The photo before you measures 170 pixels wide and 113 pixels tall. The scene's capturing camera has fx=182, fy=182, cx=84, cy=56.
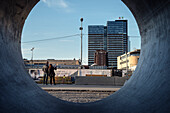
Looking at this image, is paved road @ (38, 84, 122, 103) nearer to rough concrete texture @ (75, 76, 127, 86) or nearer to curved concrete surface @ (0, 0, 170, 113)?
curved concrete surface @ (0, 0, 170, 113)

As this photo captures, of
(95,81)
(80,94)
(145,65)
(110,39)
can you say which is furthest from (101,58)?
(145,65)

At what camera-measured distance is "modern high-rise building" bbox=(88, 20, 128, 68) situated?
599 ft

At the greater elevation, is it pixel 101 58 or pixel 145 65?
pixel 101 58

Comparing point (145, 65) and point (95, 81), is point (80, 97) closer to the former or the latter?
point (145, 65)

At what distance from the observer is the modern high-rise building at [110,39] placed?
183 m

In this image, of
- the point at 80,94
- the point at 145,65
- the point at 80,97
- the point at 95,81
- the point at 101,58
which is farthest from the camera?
the point at 101,58

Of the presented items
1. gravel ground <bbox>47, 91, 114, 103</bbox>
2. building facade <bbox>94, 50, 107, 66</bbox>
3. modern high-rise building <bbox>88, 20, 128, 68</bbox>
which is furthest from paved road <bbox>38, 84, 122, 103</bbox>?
modern high-rise building <bbox>88, 20, 128, 68</bbox>

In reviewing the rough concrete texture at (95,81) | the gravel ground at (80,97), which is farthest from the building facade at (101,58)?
the gravel ground at (80,97)

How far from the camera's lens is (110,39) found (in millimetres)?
185500

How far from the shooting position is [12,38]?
3.90m

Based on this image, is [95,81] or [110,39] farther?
[110,39]

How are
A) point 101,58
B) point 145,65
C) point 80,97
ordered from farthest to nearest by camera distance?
point 101,58 → point 80,97 → point 145,65

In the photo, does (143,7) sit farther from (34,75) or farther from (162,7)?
(34,75)

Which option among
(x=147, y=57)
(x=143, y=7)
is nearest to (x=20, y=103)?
(x=147, y=57)
